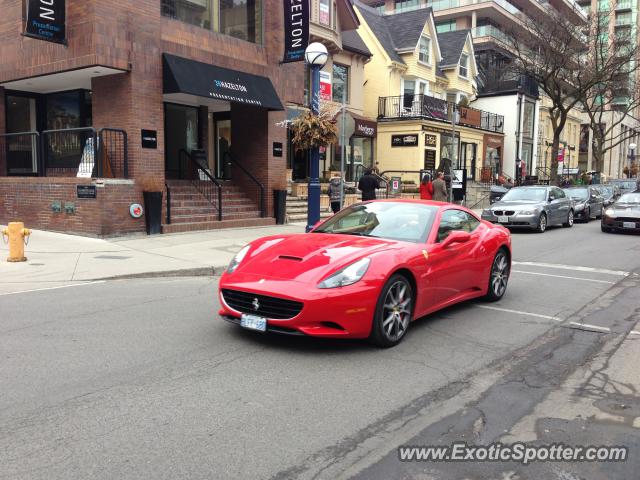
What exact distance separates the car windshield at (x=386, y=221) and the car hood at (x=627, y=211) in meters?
12.8

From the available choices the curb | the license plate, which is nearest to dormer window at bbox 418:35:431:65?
the curb

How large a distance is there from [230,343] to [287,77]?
14.1m

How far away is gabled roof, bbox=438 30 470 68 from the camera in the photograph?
1449 inches

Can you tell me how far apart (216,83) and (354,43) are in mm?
15063

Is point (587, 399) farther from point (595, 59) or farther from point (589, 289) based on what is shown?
point (595, 59)

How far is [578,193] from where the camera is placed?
22.8 meters

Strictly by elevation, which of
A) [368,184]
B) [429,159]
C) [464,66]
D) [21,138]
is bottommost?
[368,184]

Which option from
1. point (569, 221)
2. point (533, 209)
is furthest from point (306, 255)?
point (569, 221)

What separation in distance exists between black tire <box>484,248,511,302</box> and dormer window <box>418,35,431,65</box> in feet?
91.4

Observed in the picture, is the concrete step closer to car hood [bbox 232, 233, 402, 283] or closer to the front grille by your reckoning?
car hood [bbox 232, 233, 402, 283]

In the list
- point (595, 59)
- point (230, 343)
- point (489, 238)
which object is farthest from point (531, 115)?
point (230, 343)

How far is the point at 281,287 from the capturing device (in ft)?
16.7

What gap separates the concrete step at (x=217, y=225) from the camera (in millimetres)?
14564

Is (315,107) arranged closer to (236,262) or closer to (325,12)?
(236,262)
